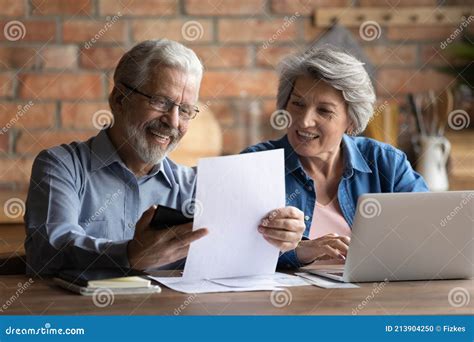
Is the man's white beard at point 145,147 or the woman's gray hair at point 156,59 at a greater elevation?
the woman's gray hair at point 156,59

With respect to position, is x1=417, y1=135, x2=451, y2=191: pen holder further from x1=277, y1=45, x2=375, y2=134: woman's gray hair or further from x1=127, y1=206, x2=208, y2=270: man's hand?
x1=127, y1=206, x2=208, y2=270: man's hand

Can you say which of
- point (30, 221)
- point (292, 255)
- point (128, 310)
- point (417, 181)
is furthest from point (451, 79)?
point (128, 310)

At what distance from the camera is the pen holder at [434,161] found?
326 centimetres

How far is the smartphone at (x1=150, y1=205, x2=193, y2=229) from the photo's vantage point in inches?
66.6

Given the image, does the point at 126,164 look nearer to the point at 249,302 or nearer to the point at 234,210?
the point at 234,210

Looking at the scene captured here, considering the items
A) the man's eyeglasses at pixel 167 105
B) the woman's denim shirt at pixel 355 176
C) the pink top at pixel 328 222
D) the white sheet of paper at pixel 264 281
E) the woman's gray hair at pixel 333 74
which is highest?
the woman's gray hair at pixel 333 74

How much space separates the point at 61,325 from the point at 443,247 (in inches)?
31.1

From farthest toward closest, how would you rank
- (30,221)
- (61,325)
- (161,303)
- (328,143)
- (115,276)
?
(328,143) < (30,221) < (115,276) < (161,303) < (61,325)

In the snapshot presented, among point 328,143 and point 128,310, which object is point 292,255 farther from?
point 128,310

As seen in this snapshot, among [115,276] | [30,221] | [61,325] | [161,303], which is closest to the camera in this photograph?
[61,325]

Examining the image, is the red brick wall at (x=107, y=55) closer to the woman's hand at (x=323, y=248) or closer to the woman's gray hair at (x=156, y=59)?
the woman's gray hair at (x=156, y=59)

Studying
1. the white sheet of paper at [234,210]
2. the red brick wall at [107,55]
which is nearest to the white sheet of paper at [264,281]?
the white sheet of paper at [234,210]

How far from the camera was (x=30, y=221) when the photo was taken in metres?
2.07

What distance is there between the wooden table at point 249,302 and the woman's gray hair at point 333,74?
2.42ft
